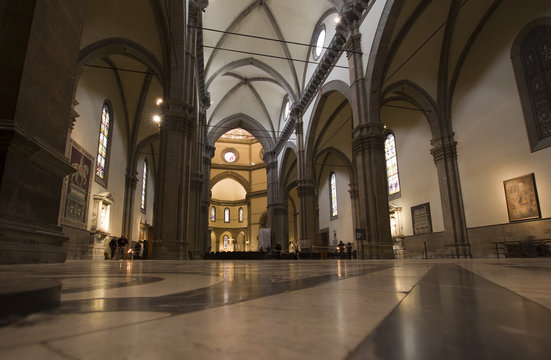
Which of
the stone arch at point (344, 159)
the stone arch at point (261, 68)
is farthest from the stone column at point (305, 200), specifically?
the stone arch at point (261, 68)

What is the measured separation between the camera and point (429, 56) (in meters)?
14.2

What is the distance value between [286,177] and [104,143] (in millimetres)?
15625

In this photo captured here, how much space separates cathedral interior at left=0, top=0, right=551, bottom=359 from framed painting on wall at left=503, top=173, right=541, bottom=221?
67 millimetres

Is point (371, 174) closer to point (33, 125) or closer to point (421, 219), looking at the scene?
point (421, 219)

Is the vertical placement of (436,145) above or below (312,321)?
above

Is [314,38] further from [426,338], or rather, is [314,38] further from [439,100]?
[426,338]

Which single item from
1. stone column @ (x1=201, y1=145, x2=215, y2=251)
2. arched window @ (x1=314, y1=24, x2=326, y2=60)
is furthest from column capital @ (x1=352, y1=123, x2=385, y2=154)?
stone column @ (x1=201, y1=145, x2=215, y2=251)

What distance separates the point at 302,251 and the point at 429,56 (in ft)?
37.4

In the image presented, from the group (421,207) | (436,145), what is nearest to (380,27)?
(436,145)

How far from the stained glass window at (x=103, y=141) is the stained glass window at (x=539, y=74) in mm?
16343

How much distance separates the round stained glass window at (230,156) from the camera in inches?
1577

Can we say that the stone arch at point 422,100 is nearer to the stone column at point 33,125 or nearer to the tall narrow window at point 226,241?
the stone column at point 33,125

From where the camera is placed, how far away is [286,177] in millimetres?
28094

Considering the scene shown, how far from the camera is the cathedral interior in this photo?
21.5 inches
